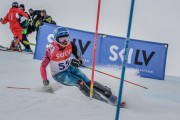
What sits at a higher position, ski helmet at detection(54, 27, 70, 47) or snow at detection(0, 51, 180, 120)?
ski helmet at detection(54, 27, 70, 47)

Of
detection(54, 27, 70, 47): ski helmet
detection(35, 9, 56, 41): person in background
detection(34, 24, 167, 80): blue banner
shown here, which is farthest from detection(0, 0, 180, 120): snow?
detection(35, 9, 56, 41): person in background

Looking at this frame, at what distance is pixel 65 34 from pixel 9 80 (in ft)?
5.56

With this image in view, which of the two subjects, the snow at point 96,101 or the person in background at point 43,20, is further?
the person in background at point 43,20

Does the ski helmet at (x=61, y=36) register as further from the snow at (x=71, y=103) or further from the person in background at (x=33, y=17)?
the person in background at (x=33, y=17)

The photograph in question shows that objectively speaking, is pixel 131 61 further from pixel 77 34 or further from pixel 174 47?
pixel 174 47

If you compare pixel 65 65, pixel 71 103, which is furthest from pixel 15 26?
pixel 71 103

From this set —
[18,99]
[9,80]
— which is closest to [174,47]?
[9,80]

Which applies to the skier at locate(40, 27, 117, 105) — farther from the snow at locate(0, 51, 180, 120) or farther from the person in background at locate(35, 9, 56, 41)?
the person in background at locate(35, 9, 56, 41)

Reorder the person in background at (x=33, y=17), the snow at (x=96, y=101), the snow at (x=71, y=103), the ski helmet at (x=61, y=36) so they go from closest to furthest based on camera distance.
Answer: the snow at (x=71, y=103) → the snow at (x=96, y=101) → the ski helmet at (x=61, y=36) → the person in background at (x=33, y=17)

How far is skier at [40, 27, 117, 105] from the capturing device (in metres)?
5.43

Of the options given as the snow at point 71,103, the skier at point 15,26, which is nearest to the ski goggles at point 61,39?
the snow at point 71,103

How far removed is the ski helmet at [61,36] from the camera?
17.6ft

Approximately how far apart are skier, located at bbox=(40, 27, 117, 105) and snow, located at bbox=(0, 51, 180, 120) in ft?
0.66

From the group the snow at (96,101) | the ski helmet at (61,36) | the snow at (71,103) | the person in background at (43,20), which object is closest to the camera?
the snow at (71,103)
